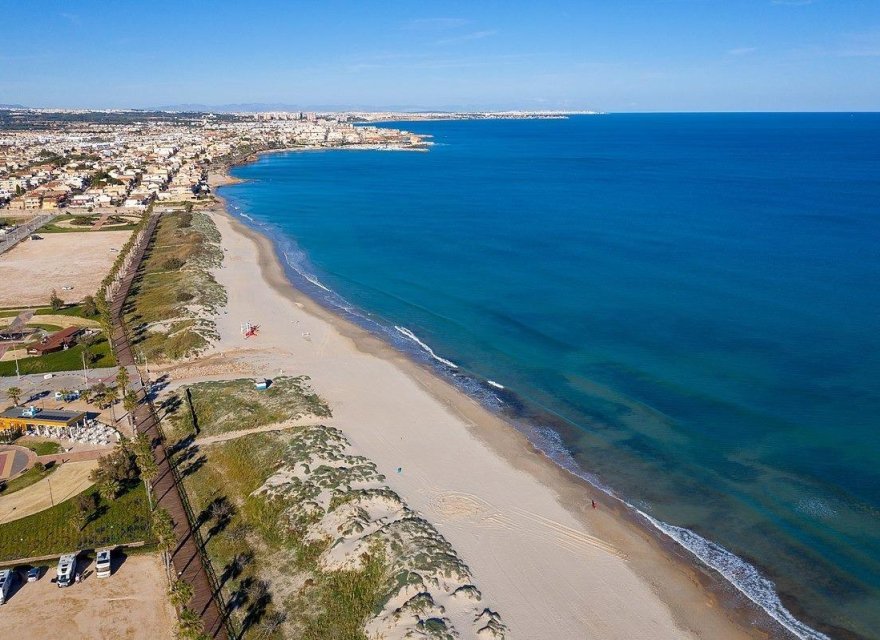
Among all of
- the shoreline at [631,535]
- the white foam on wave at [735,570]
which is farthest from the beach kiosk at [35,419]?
the white foam on wave at [735,570]

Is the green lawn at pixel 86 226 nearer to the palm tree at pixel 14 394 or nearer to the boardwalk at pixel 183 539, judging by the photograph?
the boardwalk at pixel 183 539

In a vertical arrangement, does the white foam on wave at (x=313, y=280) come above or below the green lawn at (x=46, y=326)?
above

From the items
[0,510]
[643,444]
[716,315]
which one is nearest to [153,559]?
[0,510]

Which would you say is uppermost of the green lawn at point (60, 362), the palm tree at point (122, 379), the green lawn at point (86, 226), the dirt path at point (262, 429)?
the palm tree at point (122, 379)

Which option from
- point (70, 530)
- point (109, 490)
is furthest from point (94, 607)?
point (109, 490)

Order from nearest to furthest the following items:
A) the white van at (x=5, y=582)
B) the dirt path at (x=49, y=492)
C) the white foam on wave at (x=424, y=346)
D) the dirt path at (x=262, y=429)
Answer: the white van at (x=5, y=582), the dirt path at (x=49, y=492), the dirt path at (x=262, y=429), the white foam on wave at (x=424, y=346)

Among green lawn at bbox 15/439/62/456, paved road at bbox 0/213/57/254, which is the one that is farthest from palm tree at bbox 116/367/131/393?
paved road at bbox 0/213/57/254
